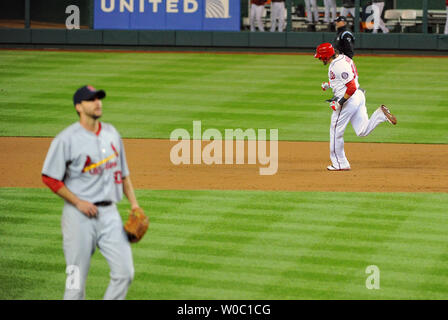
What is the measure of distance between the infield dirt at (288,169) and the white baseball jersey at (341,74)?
45.7 inches

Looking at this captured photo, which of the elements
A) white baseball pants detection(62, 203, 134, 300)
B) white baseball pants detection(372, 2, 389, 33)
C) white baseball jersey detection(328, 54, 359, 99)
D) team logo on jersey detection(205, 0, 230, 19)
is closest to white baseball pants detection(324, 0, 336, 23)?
white baseball pants detection(372, 2, 389, 33)

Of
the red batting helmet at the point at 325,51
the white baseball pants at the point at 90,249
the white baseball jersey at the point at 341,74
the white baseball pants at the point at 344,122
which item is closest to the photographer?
the white baseball pants at the point at 90,249

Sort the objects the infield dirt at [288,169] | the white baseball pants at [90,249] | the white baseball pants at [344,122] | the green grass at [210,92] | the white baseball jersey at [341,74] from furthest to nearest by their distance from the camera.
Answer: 1. the green grass at [210,92]
2. the white baseball pants at [344,122]
3. the white baseball jersey at [341,74]
4. the infield dirt at [288,169]
5. the white baseball pants at [90,249]

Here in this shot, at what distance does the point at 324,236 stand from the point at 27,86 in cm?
1221

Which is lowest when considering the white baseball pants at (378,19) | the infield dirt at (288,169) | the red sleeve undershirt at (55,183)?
the infield dirt at (288,169)

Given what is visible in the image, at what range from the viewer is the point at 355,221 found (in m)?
10.3

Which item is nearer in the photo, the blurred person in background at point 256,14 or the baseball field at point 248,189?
the baseball field at point 248,189

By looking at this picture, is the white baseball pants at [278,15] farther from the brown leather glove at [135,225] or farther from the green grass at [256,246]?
the brown leather glove at [135,225]

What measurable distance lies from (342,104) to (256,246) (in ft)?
13.8

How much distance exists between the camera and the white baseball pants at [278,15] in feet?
83.1

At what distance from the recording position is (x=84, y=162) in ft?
21.6

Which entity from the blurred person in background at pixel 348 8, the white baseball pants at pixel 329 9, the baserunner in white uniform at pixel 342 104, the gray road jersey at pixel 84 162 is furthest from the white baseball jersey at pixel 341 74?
the blurred person in background at pixel 348 8

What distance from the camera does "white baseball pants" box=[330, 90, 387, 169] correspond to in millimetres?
12875

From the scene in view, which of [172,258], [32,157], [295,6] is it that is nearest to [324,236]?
[172,258]
